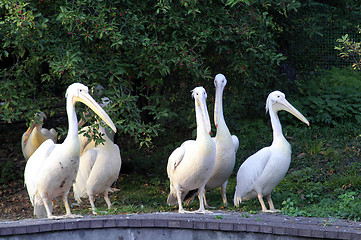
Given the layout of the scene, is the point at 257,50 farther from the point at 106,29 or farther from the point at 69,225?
the point at 69,225

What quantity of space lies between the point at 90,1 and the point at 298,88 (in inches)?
231

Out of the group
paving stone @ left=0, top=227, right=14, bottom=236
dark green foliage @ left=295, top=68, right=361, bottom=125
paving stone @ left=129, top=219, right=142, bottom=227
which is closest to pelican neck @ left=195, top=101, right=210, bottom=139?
paving stone @ left=129, top=219, right=142, bottom=227

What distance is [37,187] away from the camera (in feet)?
21.1

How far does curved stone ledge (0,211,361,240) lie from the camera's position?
5.49 metres

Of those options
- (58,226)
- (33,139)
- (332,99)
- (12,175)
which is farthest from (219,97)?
(332,99)

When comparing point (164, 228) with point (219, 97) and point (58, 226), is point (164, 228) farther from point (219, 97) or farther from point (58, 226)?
point (219, 97)

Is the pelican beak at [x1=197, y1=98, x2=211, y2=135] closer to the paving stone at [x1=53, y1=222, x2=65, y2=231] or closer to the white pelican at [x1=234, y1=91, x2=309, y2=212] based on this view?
the white pelican at [x1=234, y1=91, x2=309, y2=212]

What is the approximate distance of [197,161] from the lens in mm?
6676

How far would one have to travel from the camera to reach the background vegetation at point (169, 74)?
Result: 7.25 m

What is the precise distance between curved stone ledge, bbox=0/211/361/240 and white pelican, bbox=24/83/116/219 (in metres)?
0.44

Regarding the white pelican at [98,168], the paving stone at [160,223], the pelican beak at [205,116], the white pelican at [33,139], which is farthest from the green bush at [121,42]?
the paving stone at [160,223]

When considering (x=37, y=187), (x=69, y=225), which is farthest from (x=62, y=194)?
(x=69, y=225)

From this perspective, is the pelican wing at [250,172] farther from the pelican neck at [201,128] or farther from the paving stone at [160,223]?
the paving stone at [160,223]

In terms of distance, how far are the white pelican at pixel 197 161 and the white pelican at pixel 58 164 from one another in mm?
1043
